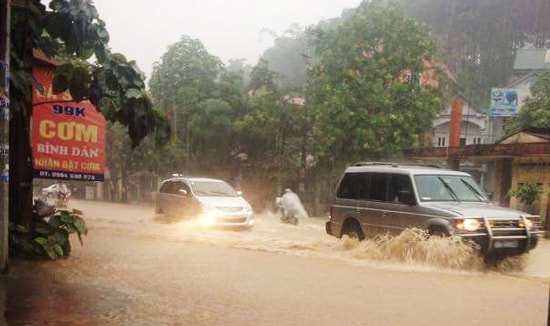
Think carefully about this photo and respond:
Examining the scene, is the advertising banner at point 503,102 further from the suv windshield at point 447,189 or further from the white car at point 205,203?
the suv windshield at point 447,189

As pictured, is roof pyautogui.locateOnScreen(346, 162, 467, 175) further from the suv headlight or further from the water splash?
the suv headlight

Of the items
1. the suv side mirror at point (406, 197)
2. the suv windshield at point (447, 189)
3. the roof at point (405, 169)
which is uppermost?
the roof at point (405, 169)

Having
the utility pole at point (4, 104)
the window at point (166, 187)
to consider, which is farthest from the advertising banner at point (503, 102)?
the utility pole at point (4, 104)

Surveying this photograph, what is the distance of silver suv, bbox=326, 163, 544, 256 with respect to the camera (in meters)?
9.04

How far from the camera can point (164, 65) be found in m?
27.8

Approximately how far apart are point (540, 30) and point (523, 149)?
25.8m

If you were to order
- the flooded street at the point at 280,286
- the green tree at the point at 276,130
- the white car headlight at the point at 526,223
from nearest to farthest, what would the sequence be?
the flooded street at the point at 280,286, the white car headlight at the point at 526,223, the green tree at the point at 276,130

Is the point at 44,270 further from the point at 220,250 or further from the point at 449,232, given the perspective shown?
the point at 449,232

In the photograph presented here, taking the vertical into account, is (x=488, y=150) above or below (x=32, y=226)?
above

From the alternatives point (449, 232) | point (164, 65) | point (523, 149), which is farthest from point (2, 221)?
point (164, 65)

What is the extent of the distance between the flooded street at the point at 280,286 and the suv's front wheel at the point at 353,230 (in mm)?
245

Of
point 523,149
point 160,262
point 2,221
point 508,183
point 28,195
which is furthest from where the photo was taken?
point 508,183

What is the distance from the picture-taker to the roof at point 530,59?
1527 inches

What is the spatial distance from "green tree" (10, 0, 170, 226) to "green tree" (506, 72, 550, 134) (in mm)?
23357
